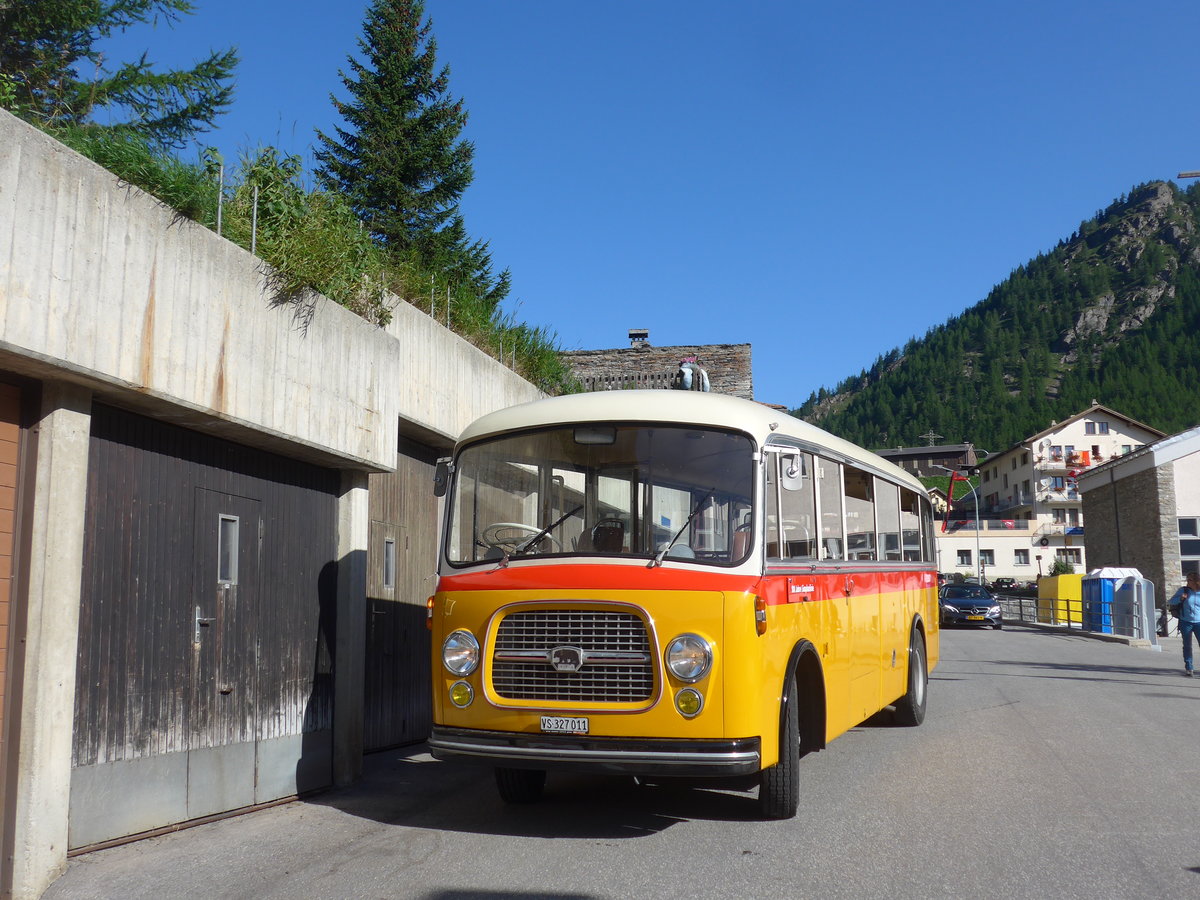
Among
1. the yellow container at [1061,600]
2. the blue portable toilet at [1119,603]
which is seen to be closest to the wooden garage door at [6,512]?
the blue portable toilet at [1119,603]

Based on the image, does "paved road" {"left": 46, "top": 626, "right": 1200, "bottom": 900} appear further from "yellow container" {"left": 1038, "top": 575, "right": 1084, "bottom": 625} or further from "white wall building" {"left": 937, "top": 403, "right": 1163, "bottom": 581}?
"white wall building" {"left": 937, "top": 403, "right": 1163, "bottom": 581}

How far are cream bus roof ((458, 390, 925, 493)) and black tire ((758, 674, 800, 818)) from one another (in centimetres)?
170

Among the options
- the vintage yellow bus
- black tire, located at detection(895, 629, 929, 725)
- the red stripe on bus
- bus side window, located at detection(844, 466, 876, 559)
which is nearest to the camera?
the vintage yellow bus

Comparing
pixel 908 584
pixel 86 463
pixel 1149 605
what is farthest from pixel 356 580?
pixel 1149 605

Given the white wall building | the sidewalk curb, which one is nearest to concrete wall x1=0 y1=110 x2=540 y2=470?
the sidewalk curb

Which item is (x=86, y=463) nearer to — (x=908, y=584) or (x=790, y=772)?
(x=790, y=772)

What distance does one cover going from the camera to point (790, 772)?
7.09 meters

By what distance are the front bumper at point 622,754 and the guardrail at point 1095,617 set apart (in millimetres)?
26852

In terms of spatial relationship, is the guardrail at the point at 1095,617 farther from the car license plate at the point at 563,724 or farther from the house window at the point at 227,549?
the house window at the point at 227,549

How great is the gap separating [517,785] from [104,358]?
3989 millimetres

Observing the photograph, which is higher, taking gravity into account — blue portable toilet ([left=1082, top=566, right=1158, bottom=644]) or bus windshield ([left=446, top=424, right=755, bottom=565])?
bus windshield ([left=446, top=424, right=755, bottom=565])

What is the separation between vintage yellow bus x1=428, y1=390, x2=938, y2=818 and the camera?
6500 millimetres

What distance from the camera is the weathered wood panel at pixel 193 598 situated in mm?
A: 6558

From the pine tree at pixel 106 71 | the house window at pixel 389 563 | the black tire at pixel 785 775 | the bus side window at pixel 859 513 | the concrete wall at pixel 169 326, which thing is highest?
the pine tree at pixel 106 71
